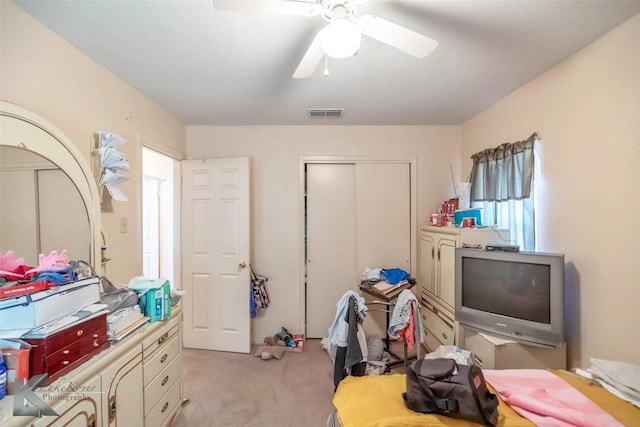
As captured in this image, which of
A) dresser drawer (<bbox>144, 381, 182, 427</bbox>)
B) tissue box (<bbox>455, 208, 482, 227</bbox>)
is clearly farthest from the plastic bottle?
tissue box (<bbox>455, 208, 482, 227</bbox>)

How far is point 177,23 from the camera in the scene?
4.46 feet

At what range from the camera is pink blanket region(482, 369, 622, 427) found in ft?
3.40

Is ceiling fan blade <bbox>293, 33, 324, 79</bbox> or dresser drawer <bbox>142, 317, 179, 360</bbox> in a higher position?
ceiling fan blade <bbox>293, 33, 324, 79</bbox>

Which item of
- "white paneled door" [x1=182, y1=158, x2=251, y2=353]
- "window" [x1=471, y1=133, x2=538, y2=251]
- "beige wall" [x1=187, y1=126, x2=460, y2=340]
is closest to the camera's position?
"window" [x1=471, y1=133, x2=538, y2=251]


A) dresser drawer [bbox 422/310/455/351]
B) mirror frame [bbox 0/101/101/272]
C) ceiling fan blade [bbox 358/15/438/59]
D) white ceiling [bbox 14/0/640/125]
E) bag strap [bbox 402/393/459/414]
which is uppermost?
white ceiling [bbox 14/0/640/125]

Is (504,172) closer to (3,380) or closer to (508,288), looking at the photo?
(508,288)

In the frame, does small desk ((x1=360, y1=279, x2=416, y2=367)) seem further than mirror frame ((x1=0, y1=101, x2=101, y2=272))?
Yes

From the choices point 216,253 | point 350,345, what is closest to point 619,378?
point 350,345

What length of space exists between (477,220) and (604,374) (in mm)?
1272

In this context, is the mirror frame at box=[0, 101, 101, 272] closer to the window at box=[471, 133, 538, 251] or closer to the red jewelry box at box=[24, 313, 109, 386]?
the red jewelry box at box=[24, 313, 109, 386]

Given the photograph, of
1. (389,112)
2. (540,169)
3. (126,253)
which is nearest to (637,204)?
(540,169)

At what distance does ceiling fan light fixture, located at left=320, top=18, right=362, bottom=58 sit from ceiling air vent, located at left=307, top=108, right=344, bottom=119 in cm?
151

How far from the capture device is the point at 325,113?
2586 millimetres

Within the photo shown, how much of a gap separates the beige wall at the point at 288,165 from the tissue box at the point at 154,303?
140 cm
